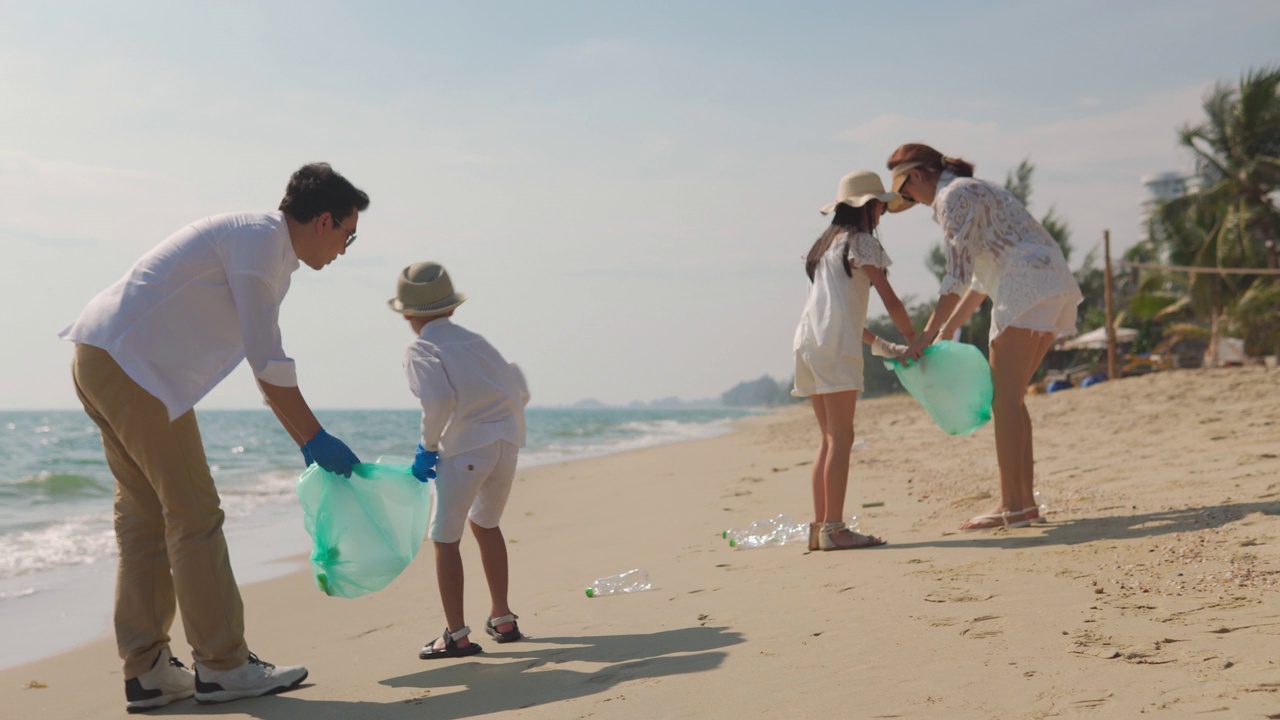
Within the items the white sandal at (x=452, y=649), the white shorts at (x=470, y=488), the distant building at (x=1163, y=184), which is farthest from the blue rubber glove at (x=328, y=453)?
the distant building at (x=1163, y=184)

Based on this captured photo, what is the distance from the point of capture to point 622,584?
4.25 meters

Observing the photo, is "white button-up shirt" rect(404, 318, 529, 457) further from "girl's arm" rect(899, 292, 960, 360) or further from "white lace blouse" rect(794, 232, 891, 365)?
"girl's arm" rect(899, 292, 960, 360)

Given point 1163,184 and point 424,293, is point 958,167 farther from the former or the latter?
point 1163,184

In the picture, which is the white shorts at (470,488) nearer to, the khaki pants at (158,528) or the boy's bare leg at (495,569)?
the boy's bare leg at (495,569)

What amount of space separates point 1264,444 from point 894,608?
13.7 feet

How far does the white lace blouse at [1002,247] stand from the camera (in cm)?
429

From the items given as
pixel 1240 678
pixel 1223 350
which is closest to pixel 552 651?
pixel 1240 678

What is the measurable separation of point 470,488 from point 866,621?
139 cm

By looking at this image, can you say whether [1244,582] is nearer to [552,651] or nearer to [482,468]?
[552,651]

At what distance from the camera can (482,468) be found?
3.45 meters

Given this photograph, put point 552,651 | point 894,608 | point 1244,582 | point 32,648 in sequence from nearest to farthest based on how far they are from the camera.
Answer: point 1244,582 < point 894,608 < point 552,651 < point 32,648

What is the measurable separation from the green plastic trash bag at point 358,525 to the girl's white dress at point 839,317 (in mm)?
1877

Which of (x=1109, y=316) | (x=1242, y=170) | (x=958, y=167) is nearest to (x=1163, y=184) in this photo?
(x=1242, y=170)

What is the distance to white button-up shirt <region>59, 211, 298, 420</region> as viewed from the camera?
2.84 meters
